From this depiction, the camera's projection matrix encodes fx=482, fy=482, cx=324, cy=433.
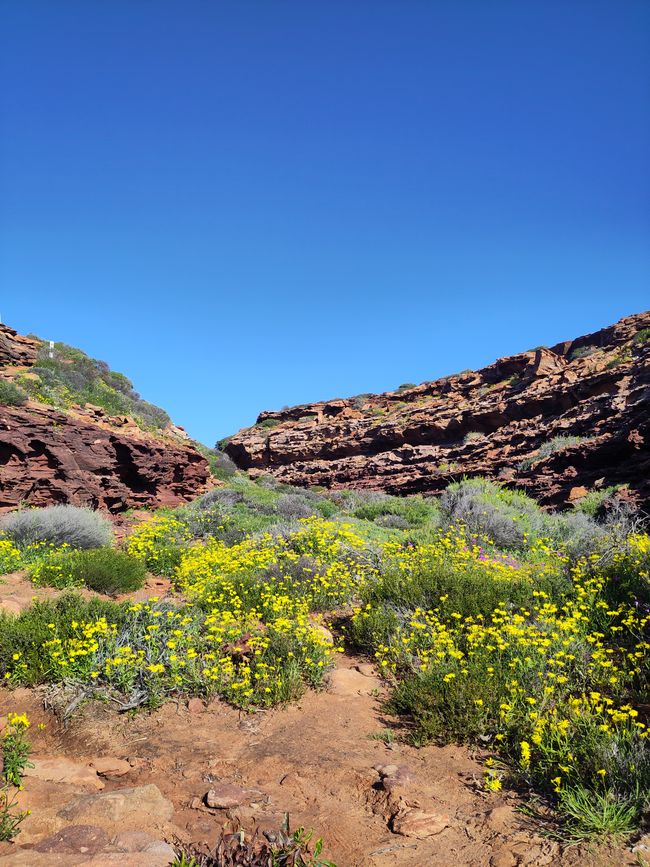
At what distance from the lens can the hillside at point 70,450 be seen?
1146cm

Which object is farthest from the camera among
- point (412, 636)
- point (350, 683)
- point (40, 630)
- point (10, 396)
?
point (10, 396)

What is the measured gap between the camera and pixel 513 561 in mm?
8281

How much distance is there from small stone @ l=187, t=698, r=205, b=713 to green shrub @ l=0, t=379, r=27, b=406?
12432 millimetres

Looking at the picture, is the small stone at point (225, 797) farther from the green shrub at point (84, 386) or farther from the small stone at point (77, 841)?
the green shrub at point (84, 386)

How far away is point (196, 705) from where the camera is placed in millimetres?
4371

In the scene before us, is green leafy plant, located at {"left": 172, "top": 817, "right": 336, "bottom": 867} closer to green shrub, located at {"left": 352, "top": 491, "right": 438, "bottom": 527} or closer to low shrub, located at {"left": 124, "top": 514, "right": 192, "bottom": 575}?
low shrub, located at {"left": 124, "top": 514, "right": 192, "bottom": 575}

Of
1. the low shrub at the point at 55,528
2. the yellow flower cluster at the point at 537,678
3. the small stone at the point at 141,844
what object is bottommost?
the small stone at the point at 141,844

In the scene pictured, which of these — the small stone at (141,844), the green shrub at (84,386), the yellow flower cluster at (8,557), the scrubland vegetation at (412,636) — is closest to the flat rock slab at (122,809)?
the small stone at (141,844)

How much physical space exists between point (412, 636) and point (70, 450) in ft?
34.9

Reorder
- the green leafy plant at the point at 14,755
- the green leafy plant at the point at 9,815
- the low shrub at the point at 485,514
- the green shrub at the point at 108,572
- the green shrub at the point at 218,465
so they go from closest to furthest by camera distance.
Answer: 1. the green leafy plant at the point at 9,815
2. the green leafy plant at the point at 14,755
3. the green shrub at the point at 108,572
4. the low shrub at the point at 485,514
5. the green shrub at the point at 218,465

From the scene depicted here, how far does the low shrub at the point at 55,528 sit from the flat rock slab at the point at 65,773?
618cm

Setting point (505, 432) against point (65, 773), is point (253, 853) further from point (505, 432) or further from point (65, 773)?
point (505, 432)

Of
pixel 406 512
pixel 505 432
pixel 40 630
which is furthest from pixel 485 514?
pixel 505 432

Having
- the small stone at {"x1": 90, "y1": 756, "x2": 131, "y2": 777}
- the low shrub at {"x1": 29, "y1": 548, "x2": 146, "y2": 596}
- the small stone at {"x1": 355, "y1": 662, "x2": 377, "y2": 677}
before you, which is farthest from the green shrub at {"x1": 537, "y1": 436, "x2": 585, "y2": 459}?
the small stone at {"x1": 90, "y1": 756, "x2": 131, "y2": 777}
